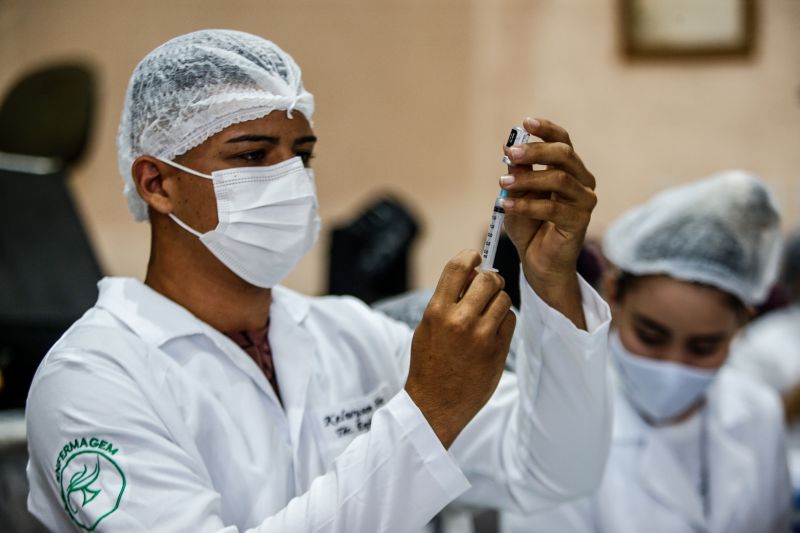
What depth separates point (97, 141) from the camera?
2.59m

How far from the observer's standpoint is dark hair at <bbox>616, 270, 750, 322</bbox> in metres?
1.60

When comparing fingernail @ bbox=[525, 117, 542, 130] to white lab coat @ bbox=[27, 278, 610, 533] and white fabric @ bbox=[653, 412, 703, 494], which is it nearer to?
white lab coat @ bbox=[27, 278, 610, 533]

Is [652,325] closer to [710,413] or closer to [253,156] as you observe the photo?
[710,413]

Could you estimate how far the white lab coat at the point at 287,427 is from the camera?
36.4 inches

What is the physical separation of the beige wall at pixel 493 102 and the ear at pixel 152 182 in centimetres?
170

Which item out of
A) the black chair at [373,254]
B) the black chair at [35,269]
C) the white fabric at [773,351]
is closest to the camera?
the black chair at [35,269]

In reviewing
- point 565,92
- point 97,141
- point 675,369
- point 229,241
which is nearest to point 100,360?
point 229,241

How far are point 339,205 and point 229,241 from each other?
88.6 inches

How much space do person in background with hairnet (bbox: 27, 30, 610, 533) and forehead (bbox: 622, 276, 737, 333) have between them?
42 centimetres

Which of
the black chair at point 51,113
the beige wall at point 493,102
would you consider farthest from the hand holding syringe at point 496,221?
the black chair at point 51,113

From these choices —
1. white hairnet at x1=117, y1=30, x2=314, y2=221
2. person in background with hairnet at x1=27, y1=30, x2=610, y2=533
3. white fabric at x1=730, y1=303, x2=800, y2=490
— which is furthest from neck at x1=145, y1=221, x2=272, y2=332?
white fabric at x1=730, y1=303, x2=800, y2=490

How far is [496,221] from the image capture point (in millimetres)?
1027

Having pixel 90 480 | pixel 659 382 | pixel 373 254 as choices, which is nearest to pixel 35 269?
pixel 373 254

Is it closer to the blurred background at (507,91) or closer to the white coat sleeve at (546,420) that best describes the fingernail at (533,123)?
the white coat sleeve at (546,420)
